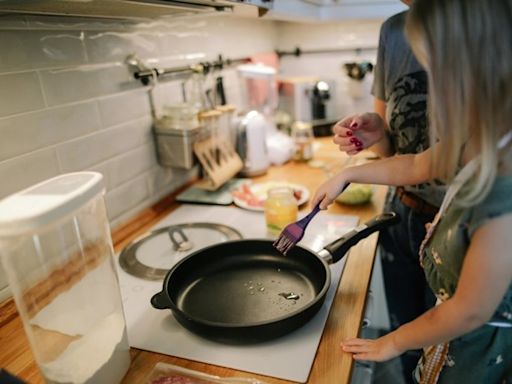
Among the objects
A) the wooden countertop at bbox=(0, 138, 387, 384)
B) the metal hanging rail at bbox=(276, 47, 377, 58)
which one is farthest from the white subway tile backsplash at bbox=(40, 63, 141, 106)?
the metal hanging rail at bbox=(276, 47, 377, 58)

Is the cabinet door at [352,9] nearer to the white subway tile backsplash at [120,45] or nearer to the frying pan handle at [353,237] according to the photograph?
the white subway tile backsplash at [120,45]

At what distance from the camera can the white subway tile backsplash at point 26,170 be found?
0.84 meters

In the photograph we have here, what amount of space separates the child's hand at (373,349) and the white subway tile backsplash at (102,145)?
28.2 inches

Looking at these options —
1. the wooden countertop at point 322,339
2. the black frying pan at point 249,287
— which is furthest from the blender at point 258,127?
the black frying pan at point 249,287

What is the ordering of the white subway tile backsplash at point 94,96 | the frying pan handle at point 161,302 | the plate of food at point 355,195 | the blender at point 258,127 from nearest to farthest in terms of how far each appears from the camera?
the frying pan handle at point 161,302 < the white subway tile backsplash at point 94,96 < the plate of food at point 355,195 < the blender at point 258,127

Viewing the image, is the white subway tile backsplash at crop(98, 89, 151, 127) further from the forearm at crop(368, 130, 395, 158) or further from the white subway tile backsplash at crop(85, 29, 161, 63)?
the forearm at crop(368, 130, 395, 158)

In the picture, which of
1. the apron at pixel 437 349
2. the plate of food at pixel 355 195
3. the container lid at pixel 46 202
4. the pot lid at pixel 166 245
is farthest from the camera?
→ the plate of food at pixel 355 195

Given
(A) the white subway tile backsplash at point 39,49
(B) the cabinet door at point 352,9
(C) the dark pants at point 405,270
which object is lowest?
(C) the dark pants at point 405,270

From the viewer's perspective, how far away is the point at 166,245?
1.08m

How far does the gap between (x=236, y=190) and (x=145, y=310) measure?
0.65 meters

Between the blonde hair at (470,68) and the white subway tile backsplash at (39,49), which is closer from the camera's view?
the blonde hair at (470,68)

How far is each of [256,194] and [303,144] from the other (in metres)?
0.44

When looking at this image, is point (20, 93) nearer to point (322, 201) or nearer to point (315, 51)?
point (322, 201)

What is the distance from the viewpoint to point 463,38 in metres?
0.53
